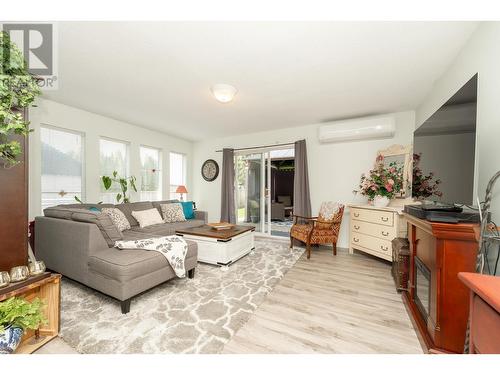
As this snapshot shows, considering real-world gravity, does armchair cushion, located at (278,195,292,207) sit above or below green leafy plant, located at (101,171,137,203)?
below

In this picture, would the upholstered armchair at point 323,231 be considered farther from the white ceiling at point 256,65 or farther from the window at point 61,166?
the window at point 61,166

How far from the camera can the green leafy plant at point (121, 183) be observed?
3.64m

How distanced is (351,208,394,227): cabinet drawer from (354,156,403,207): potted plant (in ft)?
0.64

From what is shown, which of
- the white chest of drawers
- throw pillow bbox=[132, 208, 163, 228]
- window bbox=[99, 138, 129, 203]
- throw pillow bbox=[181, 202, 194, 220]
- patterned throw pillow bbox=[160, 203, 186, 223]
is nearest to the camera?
the white chest of drawers

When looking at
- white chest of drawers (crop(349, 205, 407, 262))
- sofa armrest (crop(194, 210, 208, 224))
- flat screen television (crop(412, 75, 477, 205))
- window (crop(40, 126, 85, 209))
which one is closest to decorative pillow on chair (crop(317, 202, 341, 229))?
white chest of drawers (crop(349, 205, 407, 262))

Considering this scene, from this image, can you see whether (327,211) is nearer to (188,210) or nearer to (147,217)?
(188,210)

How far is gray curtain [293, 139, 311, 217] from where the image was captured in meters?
4.04

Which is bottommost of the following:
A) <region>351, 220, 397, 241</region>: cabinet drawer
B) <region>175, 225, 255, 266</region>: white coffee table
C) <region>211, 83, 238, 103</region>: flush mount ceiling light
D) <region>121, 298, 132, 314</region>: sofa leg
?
<region>121, 298, 132, 314</region>: sofa leg

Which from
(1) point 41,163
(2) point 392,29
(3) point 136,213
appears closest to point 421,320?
(2) point 392,29

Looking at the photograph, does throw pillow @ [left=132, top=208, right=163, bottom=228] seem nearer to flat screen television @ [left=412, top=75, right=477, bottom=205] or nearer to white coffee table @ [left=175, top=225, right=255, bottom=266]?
white coffee table @ [left=175, top=225, right=255, bottom=266]

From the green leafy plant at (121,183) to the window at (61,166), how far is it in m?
0.36

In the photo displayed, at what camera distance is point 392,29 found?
63.4 inches
